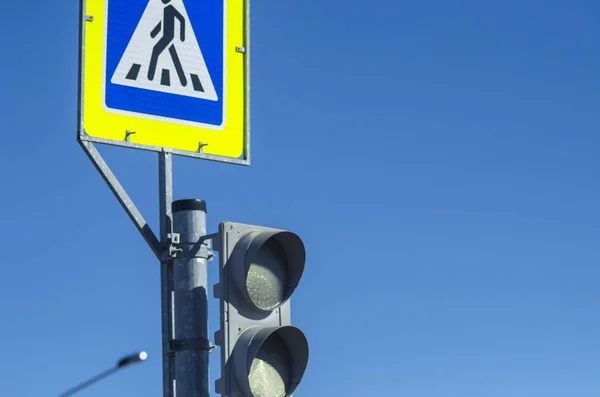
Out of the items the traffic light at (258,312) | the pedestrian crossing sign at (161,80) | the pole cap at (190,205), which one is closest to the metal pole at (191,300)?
the pole cap at (190,205)

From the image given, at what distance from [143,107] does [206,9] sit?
796 millimetres

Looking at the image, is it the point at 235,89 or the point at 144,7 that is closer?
the point at 144,7

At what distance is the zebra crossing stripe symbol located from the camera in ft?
18.5

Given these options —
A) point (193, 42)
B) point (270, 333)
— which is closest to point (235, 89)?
point (193, 42)

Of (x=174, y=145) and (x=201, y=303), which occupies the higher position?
(x=174, y=145)

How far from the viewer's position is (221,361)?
454 cm

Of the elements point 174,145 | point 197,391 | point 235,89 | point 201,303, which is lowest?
point 197,391

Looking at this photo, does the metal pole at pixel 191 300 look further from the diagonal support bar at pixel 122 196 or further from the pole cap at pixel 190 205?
the diagonal support bar at pixel 122 196

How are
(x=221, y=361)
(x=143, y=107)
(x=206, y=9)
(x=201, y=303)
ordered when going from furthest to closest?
(x=206, y=9) → (x=143, y=107) → (x=201, y=303) → (x=221, y=361)

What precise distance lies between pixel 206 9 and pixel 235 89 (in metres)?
0.51

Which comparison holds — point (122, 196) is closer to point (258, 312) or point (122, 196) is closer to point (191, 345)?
point (191, 345)

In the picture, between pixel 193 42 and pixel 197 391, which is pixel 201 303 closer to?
pixel 197 391

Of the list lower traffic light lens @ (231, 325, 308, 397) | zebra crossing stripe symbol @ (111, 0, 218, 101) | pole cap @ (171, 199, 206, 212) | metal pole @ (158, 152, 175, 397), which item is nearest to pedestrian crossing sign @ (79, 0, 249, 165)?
zebra crossing stripe symbol @ (111, 0, 218, 101)

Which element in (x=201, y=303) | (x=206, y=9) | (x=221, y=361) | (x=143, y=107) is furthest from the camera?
(x=206, y=9)
